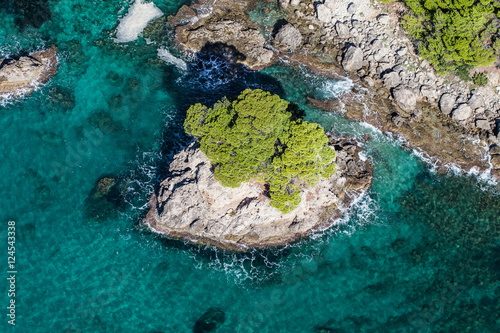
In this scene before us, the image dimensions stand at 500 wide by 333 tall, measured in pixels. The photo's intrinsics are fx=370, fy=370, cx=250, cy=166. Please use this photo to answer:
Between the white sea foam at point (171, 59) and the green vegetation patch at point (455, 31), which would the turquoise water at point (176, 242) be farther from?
the green vegetation patch at point (455, 31)

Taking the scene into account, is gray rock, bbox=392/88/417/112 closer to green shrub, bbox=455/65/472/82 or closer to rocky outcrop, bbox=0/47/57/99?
green shrub, bbox=455/65/472/82

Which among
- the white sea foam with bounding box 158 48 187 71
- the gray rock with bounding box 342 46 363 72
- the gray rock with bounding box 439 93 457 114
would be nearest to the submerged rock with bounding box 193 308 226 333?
the white sea foam with bounding box 158 48 187 71

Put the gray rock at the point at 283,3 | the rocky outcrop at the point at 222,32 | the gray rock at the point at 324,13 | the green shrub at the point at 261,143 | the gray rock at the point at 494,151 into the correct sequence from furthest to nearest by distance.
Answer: the gray rock at the point at 283,3 → the gray rock at the point at 324,13 → the rocky outcrop at the point at 222,32 → the gray rock at the point at 494,151 → the green shrub at the point at 261,143

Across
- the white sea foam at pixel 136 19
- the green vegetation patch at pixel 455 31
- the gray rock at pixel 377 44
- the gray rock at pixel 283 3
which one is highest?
the green vegetation patch at pixel 455 31

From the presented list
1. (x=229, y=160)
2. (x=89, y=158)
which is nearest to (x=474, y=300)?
(x=229, y=160)

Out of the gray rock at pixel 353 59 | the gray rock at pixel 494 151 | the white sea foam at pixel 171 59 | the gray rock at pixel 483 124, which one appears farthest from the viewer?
the white sea foam at pixel 171 59

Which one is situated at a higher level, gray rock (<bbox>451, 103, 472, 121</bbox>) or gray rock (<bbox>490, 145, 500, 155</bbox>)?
gray rock (<bbox>451, 103, 472, 121</bbox>)

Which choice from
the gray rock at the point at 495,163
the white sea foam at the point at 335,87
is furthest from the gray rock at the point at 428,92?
the gray rock at the point at 495,163
